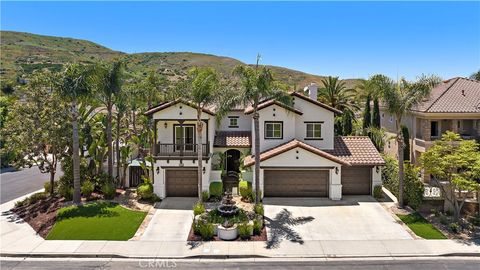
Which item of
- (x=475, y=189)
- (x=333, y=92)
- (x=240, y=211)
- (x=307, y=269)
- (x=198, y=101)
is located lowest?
(x=307, y=269)

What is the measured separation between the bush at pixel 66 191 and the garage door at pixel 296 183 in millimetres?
12267

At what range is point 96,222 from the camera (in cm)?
1986

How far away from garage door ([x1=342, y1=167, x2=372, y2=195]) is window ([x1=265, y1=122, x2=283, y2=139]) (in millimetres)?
4904

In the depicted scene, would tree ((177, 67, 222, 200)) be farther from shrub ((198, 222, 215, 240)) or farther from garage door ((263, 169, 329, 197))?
garage door ((263, 169, 329, 197))

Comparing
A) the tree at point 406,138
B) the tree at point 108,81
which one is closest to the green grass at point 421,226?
the tree at point 406,138

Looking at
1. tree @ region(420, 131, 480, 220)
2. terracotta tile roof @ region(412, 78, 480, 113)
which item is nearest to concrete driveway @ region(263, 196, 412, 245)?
tree @ region(420, 131, 480, 220)

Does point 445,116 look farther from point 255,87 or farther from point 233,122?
point 255,87

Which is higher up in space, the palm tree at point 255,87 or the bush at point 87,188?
the palm tree at point 255,87

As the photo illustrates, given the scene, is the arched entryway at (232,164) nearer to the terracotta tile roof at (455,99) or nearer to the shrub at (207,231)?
the shrub at (207,231)

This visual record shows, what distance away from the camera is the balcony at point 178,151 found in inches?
946

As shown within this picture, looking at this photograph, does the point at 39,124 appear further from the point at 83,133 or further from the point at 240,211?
the point at 240,211

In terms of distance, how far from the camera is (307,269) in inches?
598

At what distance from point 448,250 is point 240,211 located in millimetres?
9886

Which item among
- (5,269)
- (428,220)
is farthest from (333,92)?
(5,269)
